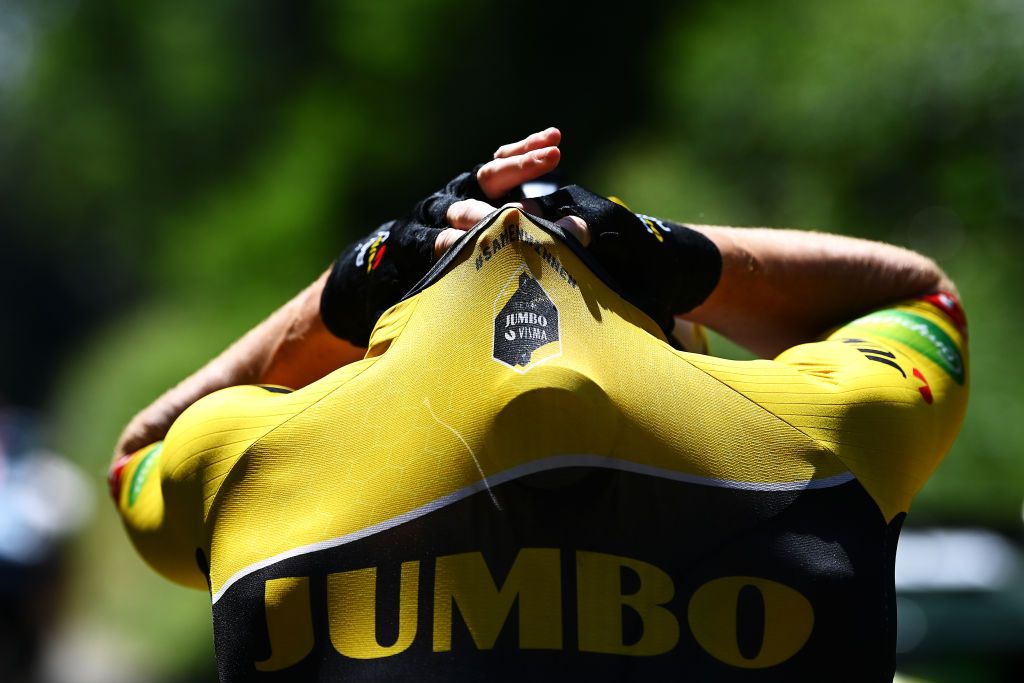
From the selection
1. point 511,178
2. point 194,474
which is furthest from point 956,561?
point 194,474

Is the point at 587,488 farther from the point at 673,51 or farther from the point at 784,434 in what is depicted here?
the point at 673,51

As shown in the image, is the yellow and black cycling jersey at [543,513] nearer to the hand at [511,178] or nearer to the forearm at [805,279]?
the hand at [511,178]

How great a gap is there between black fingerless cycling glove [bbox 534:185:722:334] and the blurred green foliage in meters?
4.93

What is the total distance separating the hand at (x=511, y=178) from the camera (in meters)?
1.15

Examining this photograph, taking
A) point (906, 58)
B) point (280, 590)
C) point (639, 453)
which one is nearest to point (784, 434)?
point (639, 453)

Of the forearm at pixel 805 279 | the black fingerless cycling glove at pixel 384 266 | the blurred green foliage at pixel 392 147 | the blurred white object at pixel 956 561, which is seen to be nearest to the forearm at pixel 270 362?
the black fingerless cycling glove at pixel 384 266

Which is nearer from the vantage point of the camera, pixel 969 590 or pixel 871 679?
pixel 871 679

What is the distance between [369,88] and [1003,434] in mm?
6754

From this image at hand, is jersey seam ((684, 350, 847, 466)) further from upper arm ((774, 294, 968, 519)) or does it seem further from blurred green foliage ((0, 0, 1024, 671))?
blurred green foliage ((0, 0, 1024, 671))

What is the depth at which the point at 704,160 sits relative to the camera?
24.1 ft

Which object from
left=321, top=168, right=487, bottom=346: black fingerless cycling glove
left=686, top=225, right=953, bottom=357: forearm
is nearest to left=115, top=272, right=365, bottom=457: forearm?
left=321, top=168, right=487, bottom=346: black fingerless cycling glove

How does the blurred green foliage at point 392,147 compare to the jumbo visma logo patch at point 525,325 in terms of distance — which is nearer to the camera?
the jumbo visma logo patch at point 525,325

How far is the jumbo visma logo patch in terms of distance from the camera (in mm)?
1042

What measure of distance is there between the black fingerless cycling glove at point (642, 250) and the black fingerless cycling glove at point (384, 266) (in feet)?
0.38
